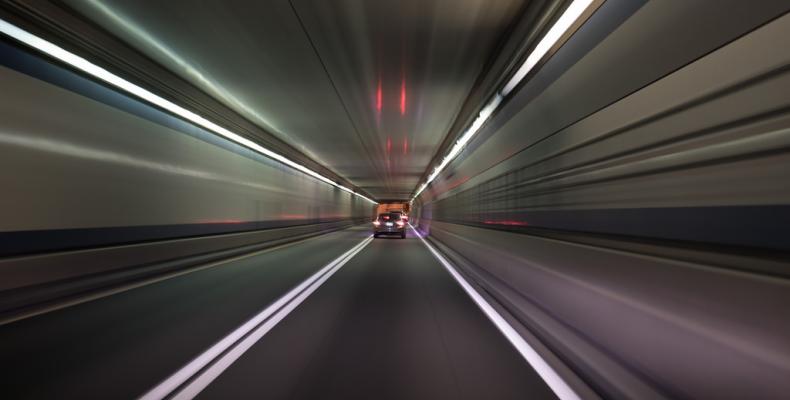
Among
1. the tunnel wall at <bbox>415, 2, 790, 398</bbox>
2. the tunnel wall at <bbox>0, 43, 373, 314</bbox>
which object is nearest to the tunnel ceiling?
the tunnel wall at <bbox>0, 43, 373, 314</bbox>

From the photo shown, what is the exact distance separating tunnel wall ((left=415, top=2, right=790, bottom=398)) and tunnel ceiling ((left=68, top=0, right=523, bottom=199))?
2.69 metres

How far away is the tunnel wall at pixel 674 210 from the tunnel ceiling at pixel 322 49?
2.69 meters

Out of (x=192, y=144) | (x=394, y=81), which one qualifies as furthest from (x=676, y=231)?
(x=192, y=144)

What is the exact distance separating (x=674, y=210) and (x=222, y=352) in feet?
15.2

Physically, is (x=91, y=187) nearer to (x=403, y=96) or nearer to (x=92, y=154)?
(x=92, y=154)

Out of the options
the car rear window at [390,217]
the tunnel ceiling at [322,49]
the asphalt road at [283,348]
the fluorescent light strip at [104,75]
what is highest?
the tunnel ceiling at [322,49]

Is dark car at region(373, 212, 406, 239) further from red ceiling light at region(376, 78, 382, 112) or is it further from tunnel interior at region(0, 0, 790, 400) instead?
red ceiling light at region(376, 78, 382, 112)

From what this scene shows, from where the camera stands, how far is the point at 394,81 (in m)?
10.3

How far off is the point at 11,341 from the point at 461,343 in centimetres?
520

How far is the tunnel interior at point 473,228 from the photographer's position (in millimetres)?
2795

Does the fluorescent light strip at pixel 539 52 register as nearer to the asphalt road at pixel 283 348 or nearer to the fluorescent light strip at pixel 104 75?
the asphalt road at pixel 283 348

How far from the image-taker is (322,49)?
8172 mm

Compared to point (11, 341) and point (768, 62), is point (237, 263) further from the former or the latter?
point (768, 62)

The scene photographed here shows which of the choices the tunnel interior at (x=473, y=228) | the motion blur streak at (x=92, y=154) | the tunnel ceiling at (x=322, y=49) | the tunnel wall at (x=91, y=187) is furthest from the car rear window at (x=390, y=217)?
the motion blur streak at (x=92, y=154)
